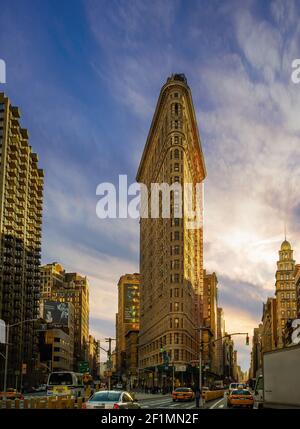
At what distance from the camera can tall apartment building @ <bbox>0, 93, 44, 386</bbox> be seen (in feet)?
470

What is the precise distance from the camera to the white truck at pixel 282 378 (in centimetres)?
2142

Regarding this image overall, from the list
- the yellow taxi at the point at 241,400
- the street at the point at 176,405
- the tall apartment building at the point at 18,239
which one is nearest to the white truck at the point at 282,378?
the street at the point at 176,405

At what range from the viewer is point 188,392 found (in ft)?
206

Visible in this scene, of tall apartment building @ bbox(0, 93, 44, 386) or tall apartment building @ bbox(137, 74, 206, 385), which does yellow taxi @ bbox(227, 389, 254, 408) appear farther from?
tall apartment building @ bbox(0, 93, 44, 386)

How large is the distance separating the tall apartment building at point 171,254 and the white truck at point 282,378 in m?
85.9

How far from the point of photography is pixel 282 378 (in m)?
22.6

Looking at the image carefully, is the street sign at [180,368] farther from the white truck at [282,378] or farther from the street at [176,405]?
the white truck at [282,378]

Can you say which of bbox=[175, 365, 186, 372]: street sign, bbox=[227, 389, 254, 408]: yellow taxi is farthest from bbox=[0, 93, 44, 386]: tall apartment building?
bbox=[227, 389, 254, 408]: yellow taxi

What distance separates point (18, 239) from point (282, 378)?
452ft

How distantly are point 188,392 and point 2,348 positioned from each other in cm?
8065

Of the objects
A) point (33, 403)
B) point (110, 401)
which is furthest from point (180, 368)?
point (110, 401)

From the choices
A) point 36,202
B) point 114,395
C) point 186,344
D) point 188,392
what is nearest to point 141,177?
point 36,202
